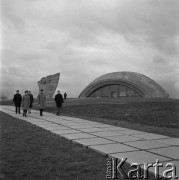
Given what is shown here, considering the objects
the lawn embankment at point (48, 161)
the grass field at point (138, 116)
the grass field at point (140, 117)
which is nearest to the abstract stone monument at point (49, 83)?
the grass field at point (138, 116)

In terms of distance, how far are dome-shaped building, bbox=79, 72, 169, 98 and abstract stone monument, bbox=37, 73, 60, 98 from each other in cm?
2215

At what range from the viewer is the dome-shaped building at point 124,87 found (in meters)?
55.4

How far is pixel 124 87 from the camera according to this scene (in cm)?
5944

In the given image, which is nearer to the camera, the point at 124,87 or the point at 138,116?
the point at 138,116

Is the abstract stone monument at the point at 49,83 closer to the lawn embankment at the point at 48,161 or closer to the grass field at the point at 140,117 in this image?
the grass field at the point at 140,117

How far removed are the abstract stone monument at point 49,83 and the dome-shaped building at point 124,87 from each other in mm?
22151

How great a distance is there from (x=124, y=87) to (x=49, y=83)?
24.0 m

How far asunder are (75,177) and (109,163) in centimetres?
88

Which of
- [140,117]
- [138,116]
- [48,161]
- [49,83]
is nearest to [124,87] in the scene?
[49,83]

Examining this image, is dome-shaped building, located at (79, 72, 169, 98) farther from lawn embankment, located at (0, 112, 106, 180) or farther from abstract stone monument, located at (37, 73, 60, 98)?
lawn embankment, located at (0, 112, 106, 180)

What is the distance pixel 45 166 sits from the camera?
4.83 metres

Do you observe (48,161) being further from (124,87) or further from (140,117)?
(124,87)

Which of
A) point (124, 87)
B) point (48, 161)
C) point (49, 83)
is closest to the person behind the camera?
point (48, 161)

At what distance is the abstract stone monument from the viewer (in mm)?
38594
